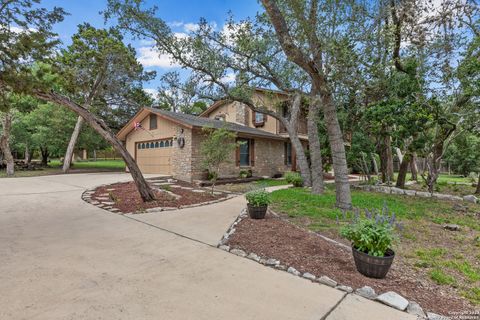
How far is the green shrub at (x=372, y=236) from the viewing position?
2857 mm

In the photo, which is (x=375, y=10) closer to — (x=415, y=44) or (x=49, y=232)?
(x=415, y=44)

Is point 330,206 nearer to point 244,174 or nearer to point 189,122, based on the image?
point 244,174

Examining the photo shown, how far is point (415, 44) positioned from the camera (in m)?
8.41

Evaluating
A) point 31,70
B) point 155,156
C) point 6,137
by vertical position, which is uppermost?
point 31,70

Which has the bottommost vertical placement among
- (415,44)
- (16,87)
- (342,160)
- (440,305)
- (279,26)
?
(440,305)

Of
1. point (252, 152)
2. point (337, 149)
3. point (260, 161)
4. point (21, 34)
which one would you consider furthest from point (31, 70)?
point (260, 161)

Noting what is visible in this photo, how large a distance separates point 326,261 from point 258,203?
2.10m

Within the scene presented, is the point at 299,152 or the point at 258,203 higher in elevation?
the point at 299,152

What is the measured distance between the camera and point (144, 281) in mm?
2656

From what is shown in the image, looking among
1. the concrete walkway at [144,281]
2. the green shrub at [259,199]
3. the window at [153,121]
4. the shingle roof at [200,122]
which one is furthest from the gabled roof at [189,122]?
the concrete walkway at [144,281]

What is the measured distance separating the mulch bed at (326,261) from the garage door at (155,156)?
931 cm

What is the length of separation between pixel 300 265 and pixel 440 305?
4.55ft

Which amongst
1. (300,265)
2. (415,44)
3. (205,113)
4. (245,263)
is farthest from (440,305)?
(205,113)

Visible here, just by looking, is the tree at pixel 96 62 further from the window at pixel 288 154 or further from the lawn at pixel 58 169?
the window at pixel 288 154
